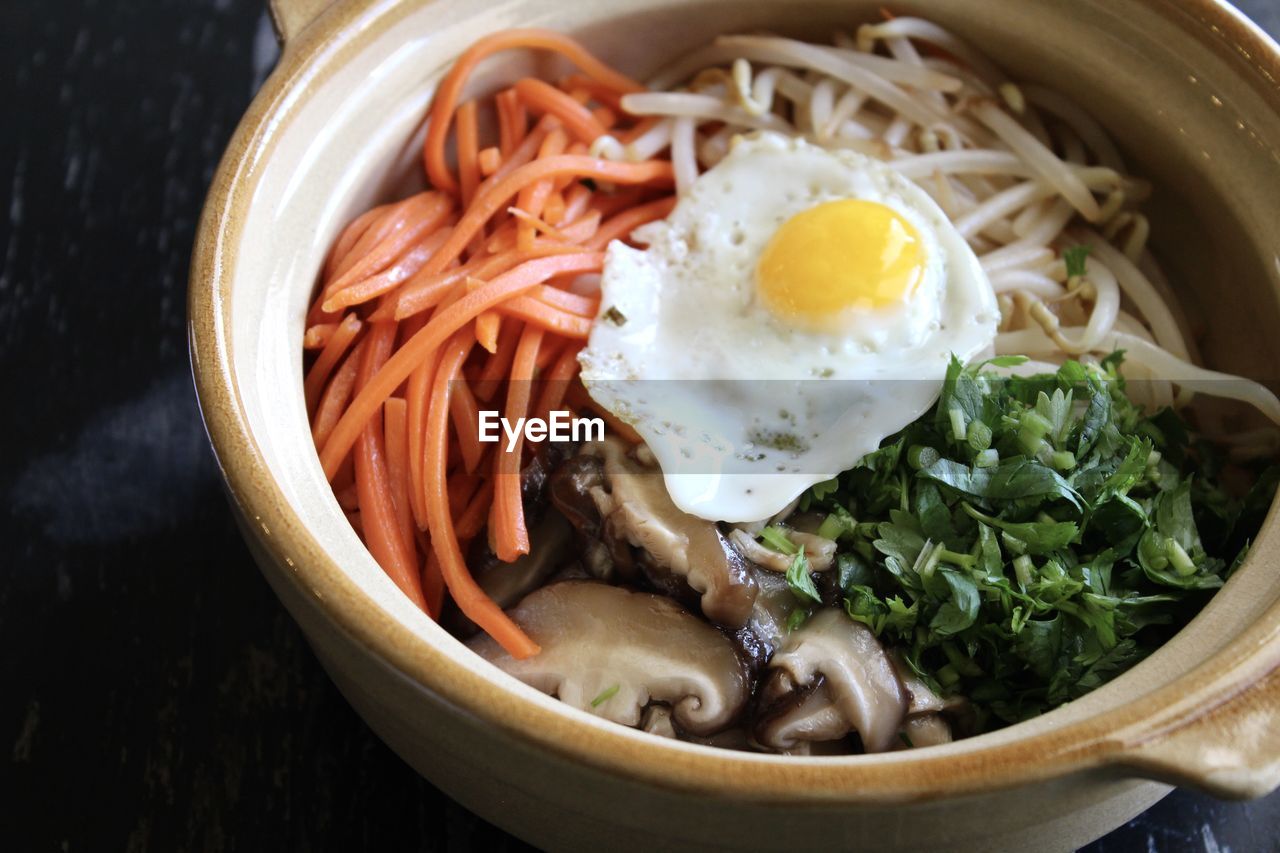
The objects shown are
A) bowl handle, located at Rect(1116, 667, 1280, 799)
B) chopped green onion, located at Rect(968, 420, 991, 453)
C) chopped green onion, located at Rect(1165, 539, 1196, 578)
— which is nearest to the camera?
bowl handle, located at Rect(1116, 667, 1280, 799)

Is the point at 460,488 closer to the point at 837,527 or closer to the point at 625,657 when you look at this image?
the point at 625,657

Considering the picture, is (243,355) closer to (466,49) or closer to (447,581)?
(447,581)

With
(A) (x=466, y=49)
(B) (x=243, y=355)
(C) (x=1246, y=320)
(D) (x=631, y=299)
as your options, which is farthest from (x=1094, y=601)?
(A) (x=466, y=49)

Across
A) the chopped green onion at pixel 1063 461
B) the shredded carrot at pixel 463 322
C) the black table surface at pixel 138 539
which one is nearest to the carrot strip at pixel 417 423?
the shredded carrot at pixel 463 322

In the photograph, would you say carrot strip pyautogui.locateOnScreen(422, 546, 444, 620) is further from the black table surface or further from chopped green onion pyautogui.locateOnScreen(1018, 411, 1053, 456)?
chopped green onion pyautogui.locateOnScreen(1018, 411, 1053, 456)

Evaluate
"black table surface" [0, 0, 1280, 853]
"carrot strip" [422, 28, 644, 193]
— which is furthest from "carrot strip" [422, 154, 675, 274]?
"black table surface" [0, 0, 1280, 853]

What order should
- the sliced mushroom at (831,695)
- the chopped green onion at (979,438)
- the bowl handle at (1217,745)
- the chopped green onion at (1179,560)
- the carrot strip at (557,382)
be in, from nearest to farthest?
the bowl handle at (1217,745), the sliced mushroom at (831,695), the chopped green onion at (1179,560), the chopped green onion at (979,438), the carrot strip at (557,382)

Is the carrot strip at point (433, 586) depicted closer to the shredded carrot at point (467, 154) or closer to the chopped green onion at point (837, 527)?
the chopped green onion at point (837, 527)
